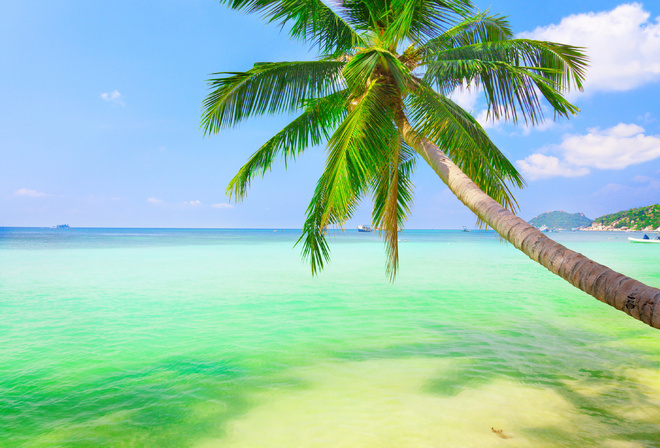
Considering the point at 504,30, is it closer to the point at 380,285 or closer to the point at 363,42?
the point at 363,42

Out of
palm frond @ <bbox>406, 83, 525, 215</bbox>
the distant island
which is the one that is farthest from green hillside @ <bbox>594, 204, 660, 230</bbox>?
→ palm frond @ <bbox>406, 83, 525, 215</bbox>

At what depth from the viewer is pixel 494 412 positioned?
Result: 3.66 meters

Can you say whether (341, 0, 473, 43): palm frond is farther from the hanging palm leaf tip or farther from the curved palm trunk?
the curved palm trunk

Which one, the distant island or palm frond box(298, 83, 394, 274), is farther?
the distant island

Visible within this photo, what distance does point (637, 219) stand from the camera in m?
90.5

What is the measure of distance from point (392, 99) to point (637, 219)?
364 ft

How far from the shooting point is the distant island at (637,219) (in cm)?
8275

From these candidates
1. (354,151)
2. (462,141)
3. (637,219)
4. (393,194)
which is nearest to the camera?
(354,151)

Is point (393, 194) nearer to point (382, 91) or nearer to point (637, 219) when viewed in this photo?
point (382, 91)

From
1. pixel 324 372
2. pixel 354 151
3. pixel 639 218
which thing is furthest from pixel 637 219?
pixel 354 151

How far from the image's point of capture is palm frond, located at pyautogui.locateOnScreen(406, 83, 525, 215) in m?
4.48

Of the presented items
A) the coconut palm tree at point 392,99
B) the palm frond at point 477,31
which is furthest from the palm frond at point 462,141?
the palm frond at point 477,31

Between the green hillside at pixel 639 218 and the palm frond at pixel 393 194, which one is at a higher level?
the green hillside at pixel 639 218

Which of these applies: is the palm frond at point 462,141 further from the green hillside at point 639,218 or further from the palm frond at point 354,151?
the green hillside at point 639,218
